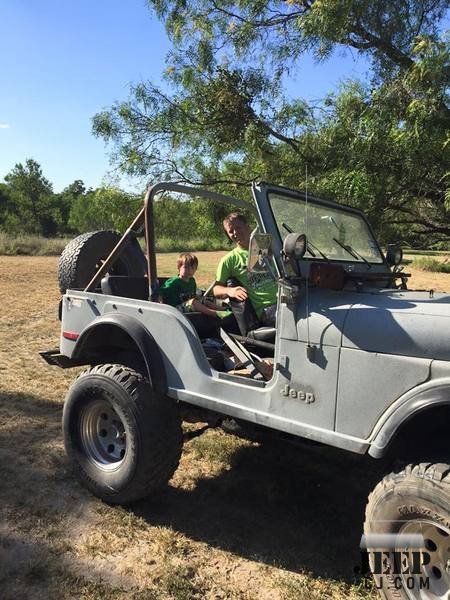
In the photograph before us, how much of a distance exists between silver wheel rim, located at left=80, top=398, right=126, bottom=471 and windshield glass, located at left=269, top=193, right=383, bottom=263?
1.60 metres

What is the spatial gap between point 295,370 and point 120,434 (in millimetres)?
1420

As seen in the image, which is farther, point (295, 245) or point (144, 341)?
point (144, 341)

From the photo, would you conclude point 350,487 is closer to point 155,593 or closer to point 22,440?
point 155,593

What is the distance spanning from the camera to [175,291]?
3807 mm

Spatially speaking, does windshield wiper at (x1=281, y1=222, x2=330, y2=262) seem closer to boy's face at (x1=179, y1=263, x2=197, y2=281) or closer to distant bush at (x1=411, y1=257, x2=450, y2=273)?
boy's face at (x1=179, y1=263, x2=197, y2=281)

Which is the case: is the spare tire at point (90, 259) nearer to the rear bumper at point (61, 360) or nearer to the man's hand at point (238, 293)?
the rear bumper at point (61, 360)

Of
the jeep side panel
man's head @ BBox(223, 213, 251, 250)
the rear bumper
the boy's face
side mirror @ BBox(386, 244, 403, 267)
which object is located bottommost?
the rear bumper

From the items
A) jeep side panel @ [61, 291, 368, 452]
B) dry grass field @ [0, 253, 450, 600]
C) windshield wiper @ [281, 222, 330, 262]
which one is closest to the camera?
jeep side panel @ [61, 291, 368, 452]

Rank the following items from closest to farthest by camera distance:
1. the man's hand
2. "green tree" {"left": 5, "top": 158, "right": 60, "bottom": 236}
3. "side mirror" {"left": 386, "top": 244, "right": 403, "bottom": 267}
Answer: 1. the man's hand
2. "side mirror" {"left": 386, "top": 244, "right": 403, "bottom": 267}
3. "green tree" {"left": 5, "top": 158, "right": 60, "bottom": 236}

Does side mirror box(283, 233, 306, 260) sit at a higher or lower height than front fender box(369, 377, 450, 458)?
higher

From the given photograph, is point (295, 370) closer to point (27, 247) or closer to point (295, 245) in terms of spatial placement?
point (295, 245)

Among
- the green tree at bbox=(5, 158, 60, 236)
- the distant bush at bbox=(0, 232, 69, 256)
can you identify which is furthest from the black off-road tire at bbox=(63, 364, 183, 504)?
the green tree at bbox=(5, 158, 60, 236)

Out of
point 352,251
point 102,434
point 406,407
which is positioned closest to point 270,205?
point 352,251

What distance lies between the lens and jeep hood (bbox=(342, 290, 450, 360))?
2.15 meters
